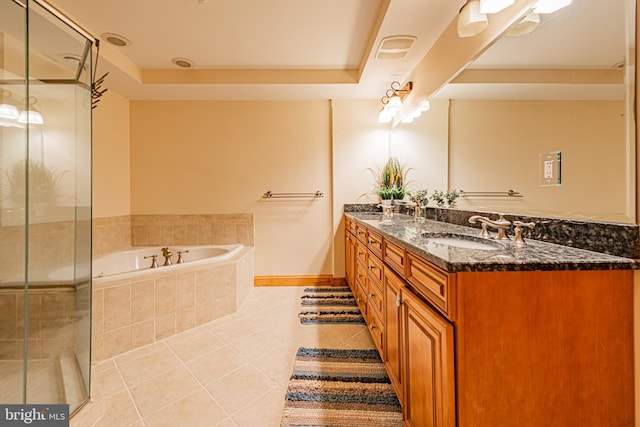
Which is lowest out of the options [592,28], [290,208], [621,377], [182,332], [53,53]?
[182,332]

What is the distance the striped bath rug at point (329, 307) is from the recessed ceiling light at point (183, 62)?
8.47 feet

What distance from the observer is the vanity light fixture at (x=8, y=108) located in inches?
53.5

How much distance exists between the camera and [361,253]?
84.5 inches

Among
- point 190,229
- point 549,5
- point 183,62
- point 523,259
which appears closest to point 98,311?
point 190,229

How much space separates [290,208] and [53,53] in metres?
2.20

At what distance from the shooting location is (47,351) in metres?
1.37

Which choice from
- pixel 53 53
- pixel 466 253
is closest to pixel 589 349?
pixel 466 253

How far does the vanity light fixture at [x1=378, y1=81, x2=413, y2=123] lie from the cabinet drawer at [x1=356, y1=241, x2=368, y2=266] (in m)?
1.37

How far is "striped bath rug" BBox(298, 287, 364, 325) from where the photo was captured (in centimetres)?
222

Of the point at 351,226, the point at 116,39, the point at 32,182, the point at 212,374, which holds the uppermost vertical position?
the point at 116,39

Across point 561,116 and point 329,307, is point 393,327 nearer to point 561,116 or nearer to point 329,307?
point 561,116

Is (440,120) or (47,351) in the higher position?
(440,120)

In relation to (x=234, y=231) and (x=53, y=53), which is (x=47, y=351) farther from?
(x=234, y=231)

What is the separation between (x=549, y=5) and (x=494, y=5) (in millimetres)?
208
